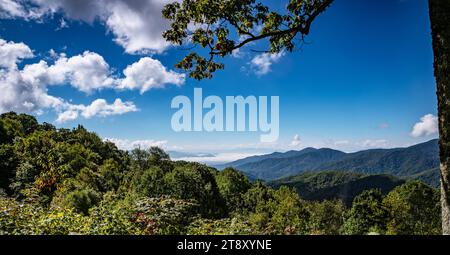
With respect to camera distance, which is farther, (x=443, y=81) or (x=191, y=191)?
(x=191, y=191)

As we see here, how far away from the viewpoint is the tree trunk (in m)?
5.02

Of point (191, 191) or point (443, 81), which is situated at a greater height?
point (443, 81)

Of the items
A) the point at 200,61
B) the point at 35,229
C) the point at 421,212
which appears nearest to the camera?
the point at 35,229

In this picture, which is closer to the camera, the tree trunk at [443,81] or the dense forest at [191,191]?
the tree trunk at [443,81]

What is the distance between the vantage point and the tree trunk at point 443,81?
502 centimetres

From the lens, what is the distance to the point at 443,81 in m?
5.08

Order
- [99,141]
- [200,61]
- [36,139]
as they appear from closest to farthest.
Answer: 1. [200,61]
2. [36,139]
3. [99,141]

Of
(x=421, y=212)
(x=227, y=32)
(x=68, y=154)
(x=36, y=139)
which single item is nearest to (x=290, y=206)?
(x=421, y=212)

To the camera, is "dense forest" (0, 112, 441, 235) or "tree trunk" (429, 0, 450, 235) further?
"dense forest" (0, 112, 441, 235)
